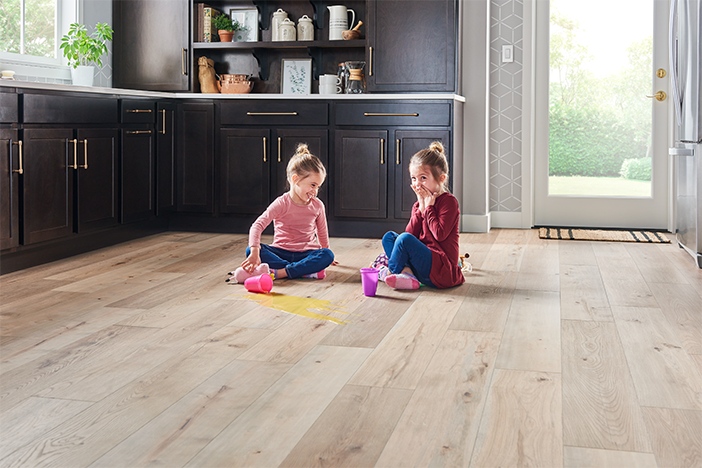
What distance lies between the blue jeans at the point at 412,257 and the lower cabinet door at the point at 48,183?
5.42ft

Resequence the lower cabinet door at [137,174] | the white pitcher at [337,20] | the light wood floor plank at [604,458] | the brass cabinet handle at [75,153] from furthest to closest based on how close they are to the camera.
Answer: the white pitcher at [337,20], the lower cabinet door at [137,174], the brass cabinet handle at [75,153], the light wood floor plank at [604,458]

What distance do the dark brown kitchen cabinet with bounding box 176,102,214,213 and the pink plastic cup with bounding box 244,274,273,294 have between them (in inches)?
80.5

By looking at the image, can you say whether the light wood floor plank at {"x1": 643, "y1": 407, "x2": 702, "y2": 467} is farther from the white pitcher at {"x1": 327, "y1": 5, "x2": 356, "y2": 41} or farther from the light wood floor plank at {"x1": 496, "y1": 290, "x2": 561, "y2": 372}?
the white pitcher at {"x1": 327, "y1": 5, "x2": 356, "y2": 41}

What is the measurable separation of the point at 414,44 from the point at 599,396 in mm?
3460

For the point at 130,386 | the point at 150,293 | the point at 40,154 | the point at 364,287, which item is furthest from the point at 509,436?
the point at 40,154

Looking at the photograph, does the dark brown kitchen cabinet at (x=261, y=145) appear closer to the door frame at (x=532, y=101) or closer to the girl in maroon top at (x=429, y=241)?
the door frame at (x=532, y=101)

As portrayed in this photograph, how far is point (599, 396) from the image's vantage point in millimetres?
1954

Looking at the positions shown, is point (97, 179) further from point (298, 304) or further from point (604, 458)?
point (604, 458)

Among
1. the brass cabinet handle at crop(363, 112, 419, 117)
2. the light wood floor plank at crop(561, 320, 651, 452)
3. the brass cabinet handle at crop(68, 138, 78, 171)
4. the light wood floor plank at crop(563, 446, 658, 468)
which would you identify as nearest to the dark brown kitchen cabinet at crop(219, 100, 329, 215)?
the brass cabinet handle at crop(363, 112, 419, 117)

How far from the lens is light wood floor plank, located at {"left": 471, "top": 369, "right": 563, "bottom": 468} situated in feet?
5.18

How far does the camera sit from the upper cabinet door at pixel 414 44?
5020 mm

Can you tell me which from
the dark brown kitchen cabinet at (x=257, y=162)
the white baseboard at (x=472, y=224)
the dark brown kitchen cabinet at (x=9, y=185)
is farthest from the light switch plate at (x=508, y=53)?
the dark brown kitchen cabinet at (x=9, y=185)

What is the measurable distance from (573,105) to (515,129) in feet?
1.38

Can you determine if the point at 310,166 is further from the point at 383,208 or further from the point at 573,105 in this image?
the point at 573,105
